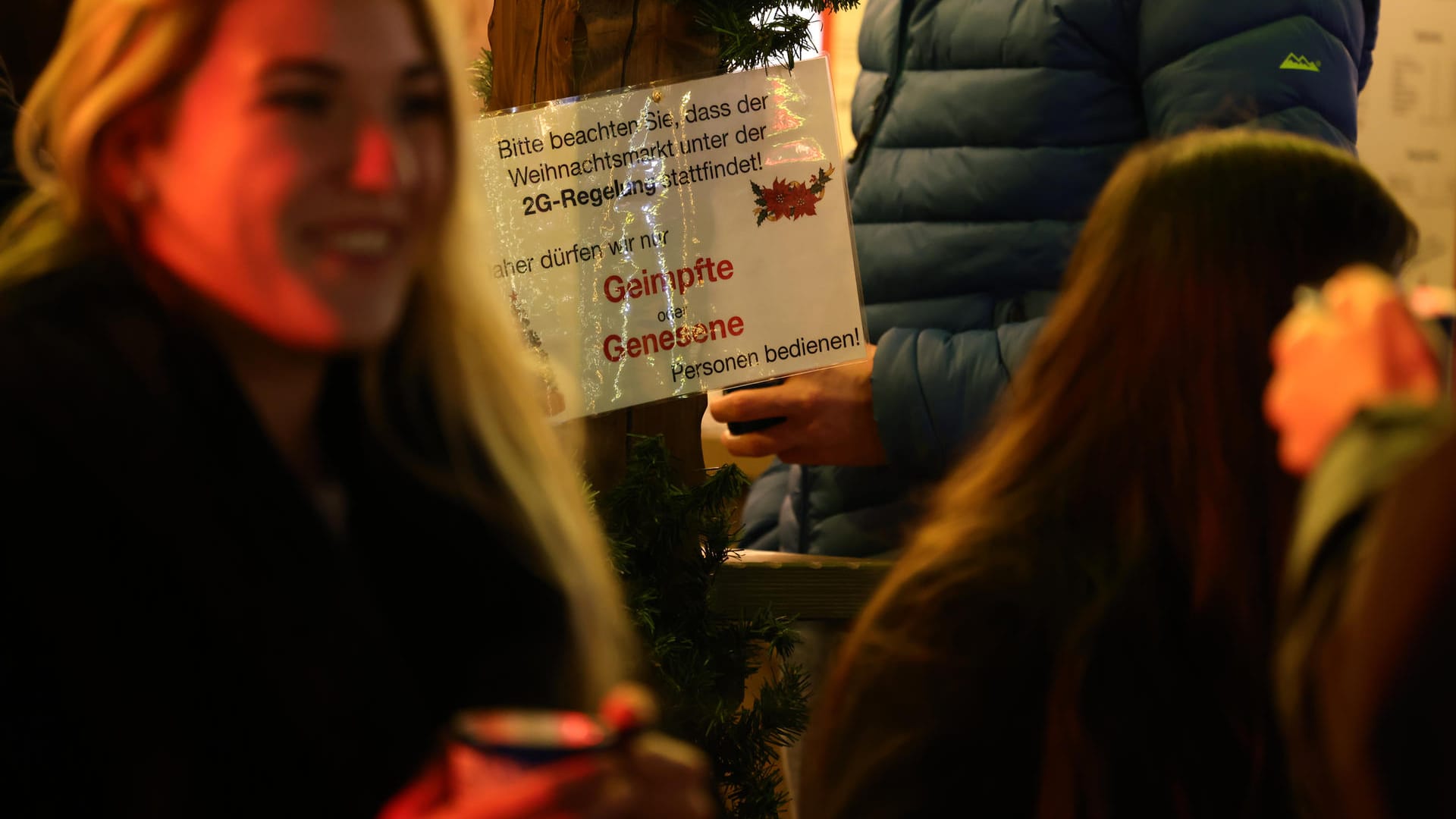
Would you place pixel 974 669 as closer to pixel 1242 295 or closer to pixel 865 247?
pixel 1242 295

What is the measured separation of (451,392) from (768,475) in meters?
1.27

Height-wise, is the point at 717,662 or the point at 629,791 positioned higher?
the point at 629,791

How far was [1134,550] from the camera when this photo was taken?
921mm

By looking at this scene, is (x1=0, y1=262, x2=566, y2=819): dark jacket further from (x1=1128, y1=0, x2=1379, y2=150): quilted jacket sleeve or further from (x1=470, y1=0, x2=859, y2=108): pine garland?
(x1=1128, y1=0, x2=1379, y2=150): quilted jacket sleeve

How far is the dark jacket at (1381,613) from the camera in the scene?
1.57 feet

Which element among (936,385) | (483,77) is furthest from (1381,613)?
(483,77)

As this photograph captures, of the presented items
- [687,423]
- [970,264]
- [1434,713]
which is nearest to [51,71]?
[1434,713]

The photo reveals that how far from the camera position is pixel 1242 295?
907mm

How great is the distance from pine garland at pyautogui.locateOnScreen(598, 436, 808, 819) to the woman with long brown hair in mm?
322

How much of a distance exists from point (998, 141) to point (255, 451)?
45.6 inches

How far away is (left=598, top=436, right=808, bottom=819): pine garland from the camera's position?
4.30 feet

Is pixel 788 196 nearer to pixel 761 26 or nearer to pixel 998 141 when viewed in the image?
pixel 761 26

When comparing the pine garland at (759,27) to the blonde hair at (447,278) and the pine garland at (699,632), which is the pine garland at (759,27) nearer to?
the pine garland at (699,632)

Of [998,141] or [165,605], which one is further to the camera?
[998,141]
